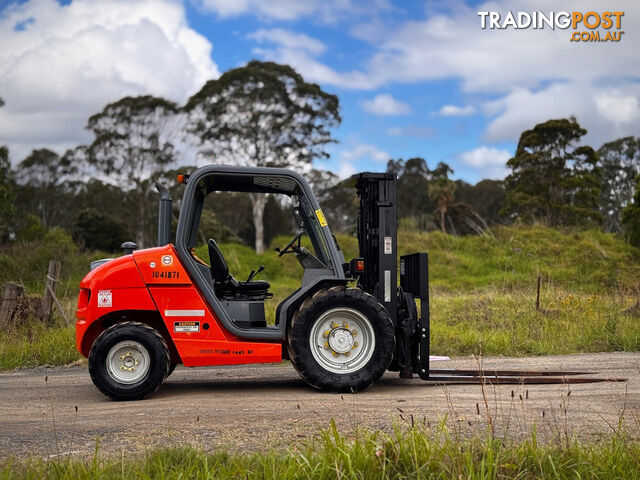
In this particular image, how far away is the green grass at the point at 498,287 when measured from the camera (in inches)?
432

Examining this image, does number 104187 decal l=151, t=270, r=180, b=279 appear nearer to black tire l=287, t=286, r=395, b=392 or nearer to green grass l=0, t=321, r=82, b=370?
black tire l=287, t=286, r=395, b=392

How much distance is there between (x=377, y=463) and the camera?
4.34m

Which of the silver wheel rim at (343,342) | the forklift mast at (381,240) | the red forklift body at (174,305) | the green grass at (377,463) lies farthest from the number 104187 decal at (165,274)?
the green grass at (377,463)

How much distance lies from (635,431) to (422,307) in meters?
2.68

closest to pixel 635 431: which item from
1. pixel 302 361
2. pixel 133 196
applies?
pixel 302 361

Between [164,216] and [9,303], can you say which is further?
[9,303]

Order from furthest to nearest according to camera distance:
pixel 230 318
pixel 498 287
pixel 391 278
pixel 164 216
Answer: pixel 498 287
pixel 391 278
pixel 164 216
pixel 230 318

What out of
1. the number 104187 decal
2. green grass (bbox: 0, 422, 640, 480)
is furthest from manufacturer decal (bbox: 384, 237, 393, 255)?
green grass (bbox: 0, 422, 640, 480)

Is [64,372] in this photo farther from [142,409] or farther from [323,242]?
[323,242]

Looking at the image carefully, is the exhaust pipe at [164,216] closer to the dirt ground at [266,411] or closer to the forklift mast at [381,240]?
the dirt ground at [266,411]

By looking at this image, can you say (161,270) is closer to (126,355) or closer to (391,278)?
(126,355)

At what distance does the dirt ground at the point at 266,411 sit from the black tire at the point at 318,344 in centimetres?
17

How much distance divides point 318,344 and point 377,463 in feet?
9.68

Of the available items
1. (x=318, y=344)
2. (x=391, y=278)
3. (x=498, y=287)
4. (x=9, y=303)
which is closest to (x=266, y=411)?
(x=318, y=344)
